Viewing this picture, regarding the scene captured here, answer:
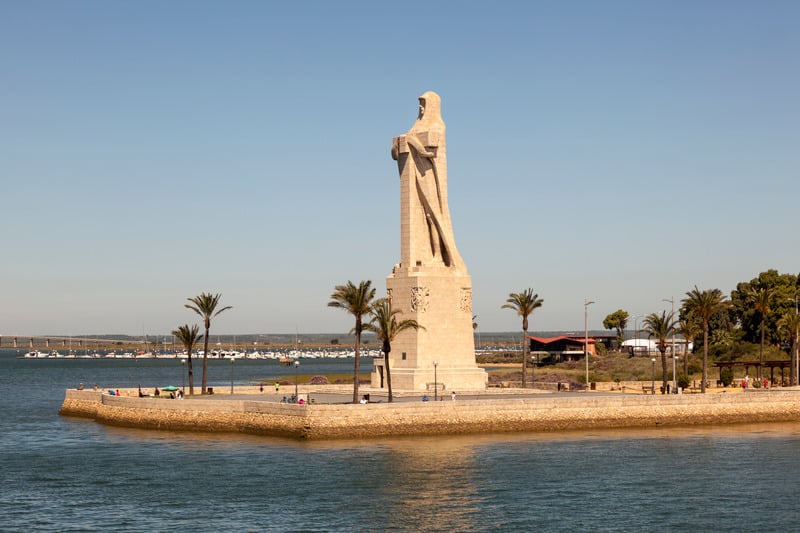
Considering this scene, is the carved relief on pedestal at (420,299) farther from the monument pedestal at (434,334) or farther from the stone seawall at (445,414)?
the stone seawall at (445,414)

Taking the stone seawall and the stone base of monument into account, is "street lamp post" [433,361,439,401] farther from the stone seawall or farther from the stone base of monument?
the stone seawall

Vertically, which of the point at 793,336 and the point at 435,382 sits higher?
the point at 793,336

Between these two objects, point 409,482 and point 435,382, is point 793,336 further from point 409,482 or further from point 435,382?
point 409,482

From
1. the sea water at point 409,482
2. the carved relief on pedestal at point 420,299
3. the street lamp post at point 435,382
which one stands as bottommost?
the sea water at point 409,482

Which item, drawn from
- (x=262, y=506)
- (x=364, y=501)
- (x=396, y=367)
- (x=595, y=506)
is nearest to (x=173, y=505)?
(x=262, y=506)

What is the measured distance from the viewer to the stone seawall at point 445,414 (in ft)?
208

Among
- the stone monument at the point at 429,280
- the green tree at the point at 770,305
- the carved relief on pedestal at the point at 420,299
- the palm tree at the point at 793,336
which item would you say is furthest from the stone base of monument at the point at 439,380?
the green tree at the point at 770,305

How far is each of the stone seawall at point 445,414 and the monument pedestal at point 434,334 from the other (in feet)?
28.7

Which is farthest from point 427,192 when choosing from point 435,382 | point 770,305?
point 770,305

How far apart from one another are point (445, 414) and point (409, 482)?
52.8 ft

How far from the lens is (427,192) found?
79812 millimetres

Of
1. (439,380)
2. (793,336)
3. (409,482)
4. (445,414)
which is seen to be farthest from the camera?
(793,336)

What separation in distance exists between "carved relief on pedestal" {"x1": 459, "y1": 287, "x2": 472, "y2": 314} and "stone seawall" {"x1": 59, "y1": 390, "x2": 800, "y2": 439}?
11179 millimetres

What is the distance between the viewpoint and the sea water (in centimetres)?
4259
